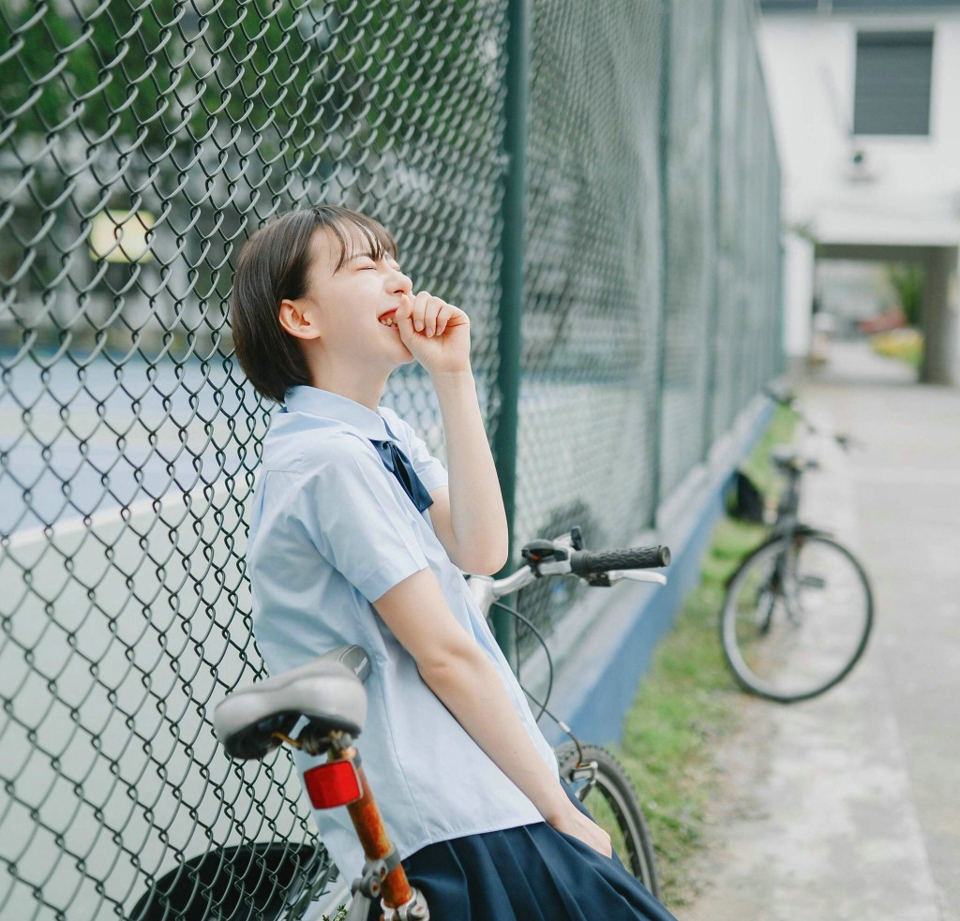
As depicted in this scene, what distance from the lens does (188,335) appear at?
60.6 inches

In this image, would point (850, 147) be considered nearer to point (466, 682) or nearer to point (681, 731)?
point (681, 731)

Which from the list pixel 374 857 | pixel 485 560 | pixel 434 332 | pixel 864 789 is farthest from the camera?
pixel 864 789

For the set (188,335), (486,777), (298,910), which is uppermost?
(188,335)

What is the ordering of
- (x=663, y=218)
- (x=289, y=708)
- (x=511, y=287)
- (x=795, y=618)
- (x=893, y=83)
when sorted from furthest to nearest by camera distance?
(x=893, y=83) → (x=795, y=618) → (x=663, y=218) → (x=511, y=287) → (x=289, y=708)

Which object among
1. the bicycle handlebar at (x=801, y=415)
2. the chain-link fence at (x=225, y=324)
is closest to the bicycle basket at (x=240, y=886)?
the chain-link fence at (x=225, y=324)

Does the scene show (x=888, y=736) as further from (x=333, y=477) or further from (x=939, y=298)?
(x=939, y=298)

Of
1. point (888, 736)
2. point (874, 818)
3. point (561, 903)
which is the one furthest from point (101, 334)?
point (888, 736)

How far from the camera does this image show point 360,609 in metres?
1.42

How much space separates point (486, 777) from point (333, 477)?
0.48 metres

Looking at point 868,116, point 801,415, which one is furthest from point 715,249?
point 868,116

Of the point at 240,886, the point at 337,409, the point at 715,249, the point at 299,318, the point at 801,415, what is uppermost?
the point at 299,318

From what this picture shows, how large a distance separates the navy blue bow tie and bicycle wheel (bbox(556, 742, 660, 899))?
0.87m

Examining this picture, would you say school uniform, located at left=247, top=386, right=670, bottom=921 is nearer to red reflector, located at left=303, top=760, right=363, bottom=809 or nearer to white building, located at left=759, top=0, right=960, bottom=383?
red reflector, located at left=303, top=760, right=363, bottom=809

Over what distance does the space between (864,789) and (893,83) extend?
77.5 feet
